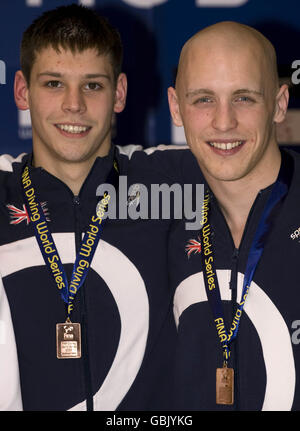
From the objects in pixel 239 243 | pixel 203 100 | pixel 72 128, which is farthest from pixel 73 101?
pixel 239 243

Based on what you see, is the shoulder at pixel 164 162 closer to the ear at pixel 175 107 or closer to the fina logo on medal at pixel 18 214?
the ear at pixel 175 107

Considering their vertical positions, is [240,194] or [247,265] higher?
[240,194]

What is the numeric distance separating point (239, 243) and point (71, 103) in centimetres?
91

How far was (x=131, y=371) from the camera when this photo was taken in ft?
9.16

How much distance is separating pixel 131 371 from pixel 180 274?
0.45m

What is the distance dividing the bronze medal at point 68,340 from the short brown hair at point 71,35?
3.68ft

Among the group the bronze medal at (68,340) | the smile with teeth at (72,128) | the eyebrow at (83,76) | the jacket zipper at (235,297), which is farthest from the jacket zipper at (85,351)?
the eyebrow at (83,76)

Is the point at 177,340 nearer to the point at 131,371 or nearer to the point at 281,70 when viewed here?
the point at 131,371

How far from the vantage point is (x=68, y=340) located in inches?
→ 106

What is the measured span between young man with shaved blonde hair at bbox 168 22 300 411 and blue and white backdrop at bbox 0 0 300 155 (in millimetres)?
2702

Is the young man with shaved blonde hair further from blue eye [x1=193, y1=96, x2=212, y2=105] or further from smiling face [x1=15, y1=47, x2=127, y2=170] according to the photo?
smiling face [x1=15, y1=47, x2=127, y2=170]

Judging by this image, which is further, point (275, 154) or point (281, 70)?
point (281, 70)

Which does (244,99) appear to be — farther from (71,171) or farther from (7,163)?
(7,163)
